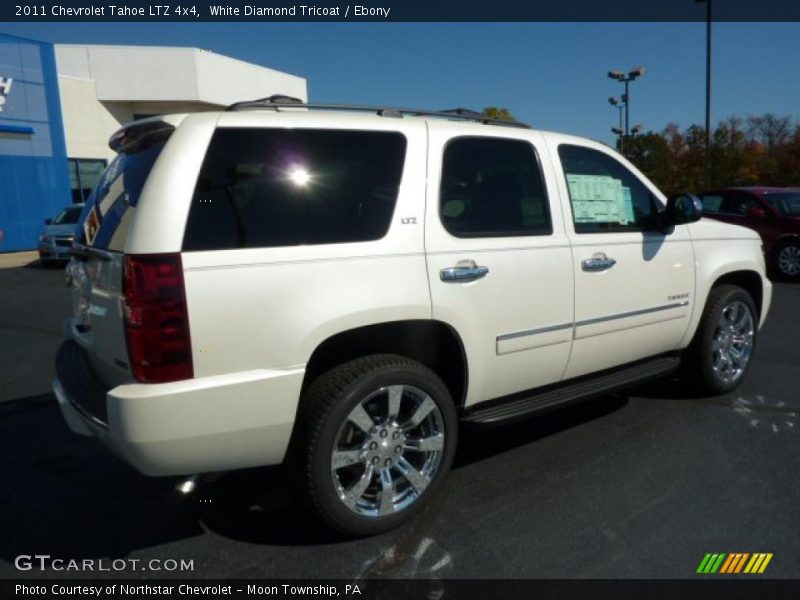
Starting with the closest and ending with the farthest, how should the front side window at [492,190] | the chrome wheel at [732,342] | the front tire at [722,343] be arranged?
the front side window at [492,190]
the front tire at [722,343]
the chrome wheel at [732,342]

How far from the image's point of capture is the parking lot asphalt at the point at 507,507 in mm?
2676

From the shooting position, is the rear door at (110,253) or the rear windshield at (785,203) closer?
the rear door at (110,253)

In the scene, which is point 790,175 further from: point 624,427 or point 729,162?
point 624,427

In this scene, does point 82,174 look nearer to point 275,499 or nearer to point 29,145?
point 29,145

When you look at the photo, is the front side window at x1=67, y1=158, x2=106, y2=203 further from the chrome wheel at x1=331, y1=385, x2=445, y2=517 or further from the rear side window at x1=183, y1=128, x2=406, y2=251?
the chrome wheel at x1=331, y1=385, x2=445, y2=517

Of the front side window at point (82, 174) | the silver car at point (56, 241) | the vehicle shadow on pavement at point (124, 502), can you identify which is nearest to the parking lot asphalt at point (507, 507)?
the vehicle shadow on pavement at point (124, 502)

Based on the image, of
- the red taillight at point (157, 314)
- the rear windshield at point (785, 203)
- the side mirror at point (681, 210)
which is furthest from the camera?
the rear windshield at point (785, 203)

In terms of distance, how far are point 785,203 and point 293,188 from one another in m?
11.0

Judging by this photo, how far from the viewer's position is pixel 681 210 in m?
3.90

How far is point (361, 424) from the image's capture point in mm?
2785

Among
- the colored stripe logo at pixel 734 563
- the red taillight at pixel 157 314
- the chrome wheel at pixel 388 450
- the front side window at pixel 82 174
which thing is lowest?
the colored stripe logo at pixel 734 563

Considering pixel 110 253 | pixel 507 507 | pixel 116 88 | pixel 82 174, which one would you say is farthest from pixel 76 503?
pixel 116 88

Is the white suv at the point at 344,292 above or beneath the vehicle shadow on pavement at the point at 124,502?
above

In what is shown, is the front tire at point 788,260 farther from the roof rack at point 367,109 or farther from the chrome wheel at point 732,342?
the roof rack at point 367,109
